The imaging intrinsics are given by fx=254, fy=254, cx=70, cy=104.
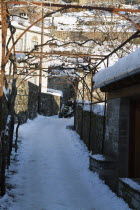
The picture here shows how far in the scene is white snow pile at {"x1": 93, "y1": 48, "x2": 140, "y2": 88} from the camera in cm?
410

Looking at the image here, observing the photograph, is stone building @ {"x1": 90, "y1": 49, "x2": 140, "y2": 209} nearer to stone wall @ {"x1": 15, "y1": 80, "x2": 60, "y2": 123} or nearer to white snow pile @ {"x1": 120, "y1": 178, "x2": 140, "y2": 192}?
white snow pile @ {"x1": 120, "y1": 178, "x2": 140, "y2": 192}

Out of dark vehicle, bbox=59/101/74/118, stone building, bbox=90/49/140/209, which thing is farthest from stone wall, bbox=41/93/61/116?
stone building, bbox=90/49/140/209

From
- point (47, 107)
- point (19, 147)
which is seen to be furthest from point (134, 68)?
point (47, 107)

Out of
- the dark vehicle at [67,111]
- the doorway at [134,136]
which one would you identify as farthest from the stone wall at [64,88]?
the doorway at [134,136]

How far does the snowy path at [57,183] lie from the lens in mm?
4773

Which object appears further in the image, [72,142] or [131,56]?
[72,142]

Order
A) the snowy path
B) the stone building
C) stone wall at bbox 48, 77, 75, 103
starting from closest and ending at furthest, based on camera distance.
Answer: the snowy path, the stone building, stone wall at bbox 48, 77, 75, 103

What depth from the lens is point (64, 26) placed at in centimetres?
4156

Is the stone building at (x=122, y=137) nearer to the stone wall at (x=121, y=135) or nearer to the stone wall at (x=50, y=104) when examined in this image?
the stone wall at (x=121, y=135)

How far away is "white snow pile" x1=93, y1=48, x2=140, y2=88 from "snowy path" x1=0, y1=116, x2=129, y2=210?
2.35 metres

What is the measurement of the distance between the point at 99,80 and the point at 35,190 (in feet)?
9.50

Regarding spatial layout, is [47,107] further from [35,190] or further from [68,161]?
[35,190]

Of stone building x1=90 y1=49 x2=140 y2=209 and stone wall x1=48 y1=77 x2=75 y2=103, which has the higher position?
stone wall x1=48 y1=77 x2=75 y2=103

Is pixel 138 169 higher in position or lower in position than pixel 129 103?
lower
